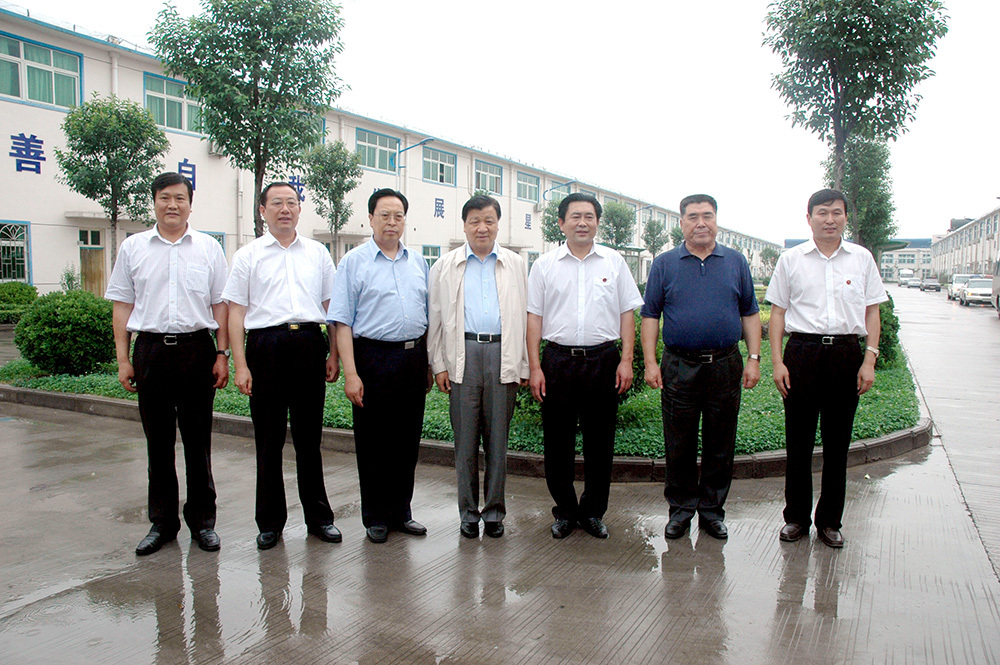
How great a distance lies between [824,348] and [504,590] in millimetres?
2091

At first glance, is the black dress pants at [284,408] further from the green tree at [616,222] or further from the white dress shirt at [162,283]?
the green tree at [616,222]

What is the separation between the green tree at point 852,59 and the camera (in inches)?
328

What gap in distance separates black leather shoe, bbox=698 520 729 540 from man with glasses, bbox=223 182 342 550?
6.62ft

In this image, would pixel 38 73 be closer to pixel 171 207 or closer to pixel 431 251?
pixel 431 251

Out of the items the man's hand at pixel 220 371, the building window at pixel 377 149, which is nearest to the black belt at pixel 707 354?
the man's hand at pixel 220 371

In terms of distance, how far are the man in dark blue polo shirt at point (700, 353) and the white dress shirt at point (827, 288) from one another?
0.20 m

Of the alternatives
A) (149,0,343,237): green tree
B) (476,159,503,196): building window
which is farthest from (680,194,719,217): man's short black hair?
(476,159,503,196): building window

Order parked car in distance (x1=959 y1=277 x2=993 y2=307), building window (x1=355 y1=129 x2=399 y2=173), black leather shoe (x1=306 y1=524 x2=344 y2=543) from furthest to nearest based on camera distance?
parked car in distance (x1=959 y1=277 x2=993 y2=307) → building window (x1=355 y1=129 x2=399 y2=173) → black leather shoe (x1=306 y1=524 x2=344 y2=543)

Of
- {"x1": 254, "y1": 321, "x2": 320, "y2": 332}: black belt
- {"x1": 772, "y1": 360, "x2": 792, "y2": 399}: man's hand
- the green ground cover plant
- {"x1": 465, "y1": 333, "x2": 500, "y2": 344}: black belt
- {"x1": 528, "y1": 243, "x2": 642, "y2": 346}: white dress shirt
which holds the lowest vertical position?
the green ground cover plant

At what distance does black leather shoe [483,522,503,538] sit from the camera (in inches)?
155

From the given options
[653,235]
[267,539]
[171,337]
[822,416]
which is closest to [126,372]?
[171,337]

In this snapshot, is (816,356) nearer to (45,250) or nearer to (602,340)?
(602,340)

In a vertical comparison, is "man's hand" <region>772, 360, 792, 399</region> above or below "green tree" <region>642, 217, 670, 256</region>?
below

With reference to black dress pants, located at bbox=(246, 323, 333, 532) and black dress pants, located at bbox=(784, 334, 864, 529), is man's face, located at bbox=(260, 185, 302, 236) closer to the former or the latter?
black dress pants, located at bbox=(246, 323, 333, 532)
